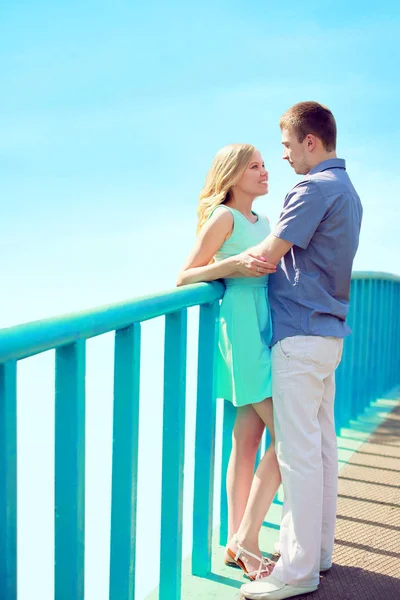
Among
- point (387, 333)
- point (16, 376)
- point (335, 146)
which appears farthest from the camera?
point (387, 333)

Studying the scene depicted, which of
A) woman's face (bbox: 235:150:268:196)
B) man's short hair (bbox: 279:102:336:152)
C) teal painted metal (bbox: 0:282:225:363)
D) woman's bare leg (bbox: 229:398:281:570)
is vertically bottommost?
woman's bare leg (bbox: 229:398:281:570)

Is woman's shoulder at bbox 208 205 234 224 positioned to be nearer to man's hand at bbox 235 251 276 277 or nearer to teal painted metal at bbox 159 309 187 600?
man's hand at bbox 235 251 276 277

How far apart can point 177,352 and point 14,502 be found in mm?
866

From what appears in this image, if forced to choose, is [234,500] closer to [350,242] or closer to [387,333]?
[350,242]

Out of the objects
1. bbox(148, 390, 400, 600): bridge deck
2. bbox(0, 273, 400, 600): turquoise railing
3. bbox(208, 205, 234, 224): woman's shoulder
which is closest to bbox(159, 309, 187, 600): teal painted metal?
bbox(0, 273, 400, 600): turquoise railing

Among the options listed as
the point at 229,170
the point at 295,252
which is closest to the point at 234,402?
the point at 295,252

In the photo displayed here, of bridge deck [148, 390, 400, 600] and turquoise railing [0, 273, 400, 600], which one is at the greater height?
turquoise railing [0, 273, 400, 600]

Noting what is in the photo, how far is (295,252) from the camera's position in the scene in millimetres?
2592

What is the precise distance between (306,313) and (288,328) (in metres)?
0.08

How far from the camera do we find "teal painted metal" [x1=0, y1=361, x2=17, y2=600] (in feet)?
5.51

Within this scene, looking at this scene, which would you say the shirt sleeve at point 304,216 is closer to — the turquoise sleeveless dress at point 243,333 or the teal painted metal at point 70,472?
the turquoise sleeveless dress at point 243,333

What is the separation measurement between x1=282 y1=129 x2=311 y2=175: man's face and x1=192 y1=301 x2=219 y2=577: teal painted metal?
57 cm

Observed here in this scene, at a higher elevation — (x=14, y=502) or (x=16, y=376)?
(x=16, y=376)

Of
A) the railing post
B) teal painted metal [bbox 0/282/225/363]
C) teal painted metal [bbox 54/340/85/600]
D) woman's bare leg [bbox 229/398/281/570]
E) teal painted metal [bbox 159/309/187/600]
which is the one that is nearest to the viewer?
teal painted metal [bbox 0/282/225/363]
